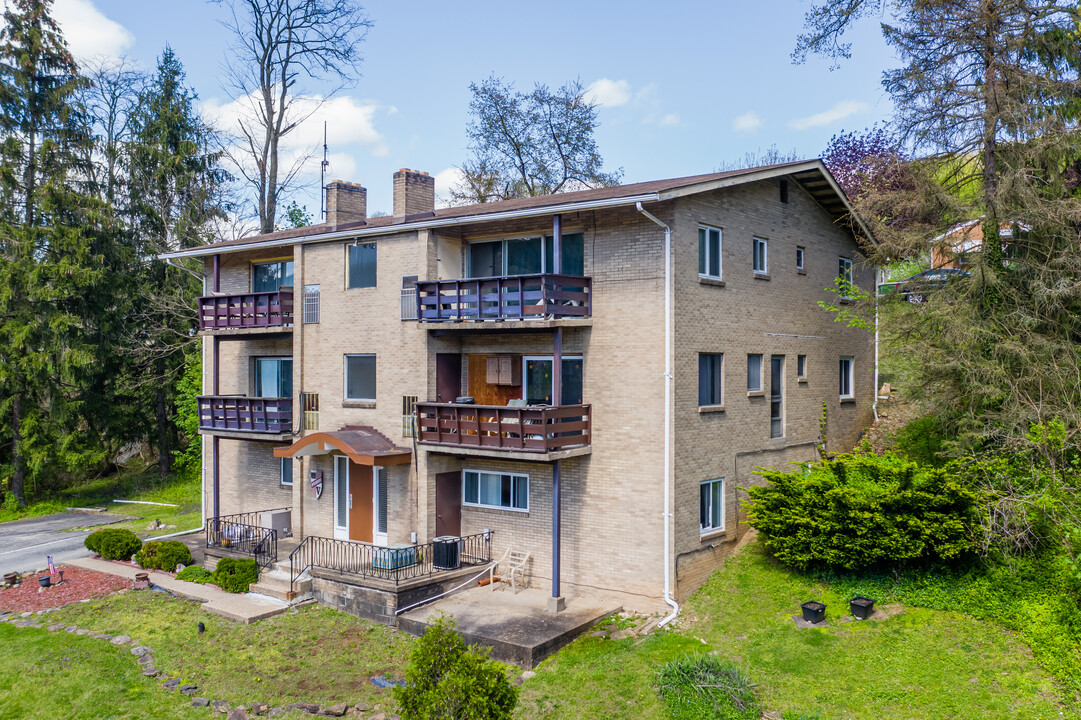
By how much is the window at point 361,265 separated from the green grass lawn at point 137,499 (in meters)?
11.7

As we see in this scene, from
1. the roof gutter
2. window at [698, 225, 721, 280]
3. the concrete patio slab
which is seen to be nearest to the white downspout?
the roof gutter

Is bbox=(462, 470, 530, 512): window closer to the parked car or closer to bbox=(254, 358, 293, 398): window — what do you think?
bbox=(254, 358, 293, 398): window

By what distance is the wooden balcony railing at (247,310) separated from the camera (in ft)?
73.9

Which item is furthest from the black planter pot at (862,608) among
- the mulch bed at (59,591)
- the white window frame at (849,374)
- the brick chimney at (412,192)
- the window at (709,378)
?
the mulch bed at (59,591)

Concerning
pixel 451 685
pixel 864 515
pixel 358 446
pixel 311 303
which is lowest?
pixel 451 685

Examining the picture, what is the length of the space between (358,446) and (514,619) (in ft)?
19.7

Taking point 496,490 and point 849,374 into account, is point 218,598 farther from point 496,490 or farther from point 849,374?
point 849,374

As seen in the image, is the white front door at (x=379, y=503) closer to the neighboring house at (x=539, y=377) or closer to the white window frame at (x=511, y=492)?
the neighboring house at (x=539, y=377)

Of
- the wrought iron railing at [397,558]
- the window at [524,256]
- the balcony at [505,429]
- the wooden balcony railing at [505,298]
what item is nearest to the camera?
the balcony at [505,429]

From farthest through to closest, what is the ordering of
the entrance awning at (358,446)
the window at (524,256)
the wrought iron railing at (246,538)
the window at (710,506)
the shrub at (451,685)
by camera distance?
the wrought iron railing at (246,538) < the entrance awning at (358,446) < the window at (524,256) < the window at (710,506) < the shrub at (451,685)

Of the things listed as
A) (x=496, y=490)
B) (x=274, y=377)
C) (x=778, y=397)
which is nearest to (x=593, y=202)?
(x=496, y=490)

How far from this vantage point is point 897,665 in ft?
42.6

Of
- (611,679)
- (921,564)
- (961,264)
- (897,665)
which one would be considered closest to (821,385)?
(961,264)

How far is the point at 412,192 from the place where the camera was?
864 inches
